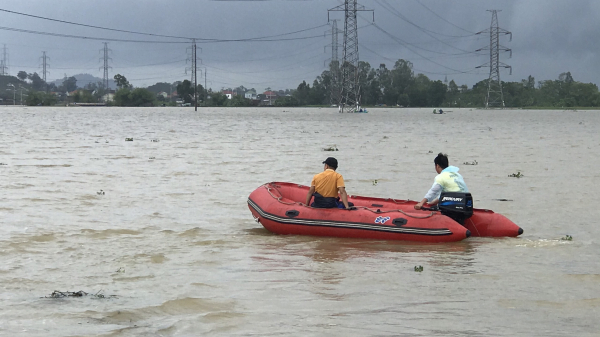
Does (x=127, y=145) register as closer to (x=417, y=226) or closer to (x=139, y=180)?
(x=139, y=180)

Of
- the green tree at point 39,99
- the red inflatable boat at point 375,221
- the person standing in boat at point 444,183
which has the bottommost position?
the red inflatable boat at point 375,221

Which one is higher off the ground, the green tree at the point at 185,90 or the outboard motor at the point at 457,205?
the green tree at the point at 185,90

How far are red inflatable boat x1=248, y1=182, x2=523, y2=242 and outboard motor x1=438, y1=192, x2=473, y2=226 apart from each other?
0.74ft

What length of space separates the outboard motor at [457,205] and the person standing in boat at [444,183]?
0.44 ft

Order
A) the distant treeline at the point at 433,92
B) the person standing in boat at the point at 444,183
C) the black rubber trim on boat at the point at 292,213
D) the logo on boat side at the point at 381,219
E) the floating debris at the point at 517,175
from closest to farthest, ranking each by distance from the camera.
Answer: the logo on boat side at the point at 381,219, the person standing in boat at the point at 444,183, the black rubber trim on boat at the point at 292,213, the floating debris at the point at 517,175, the distant treeline at the point at 433,92

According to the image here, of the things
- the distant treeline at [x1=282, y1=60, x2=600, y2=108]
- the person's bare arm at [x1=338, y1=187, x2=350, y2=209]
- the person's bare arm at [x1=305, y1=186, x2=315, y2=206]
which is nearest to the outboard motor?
the person's bare arm at [x1=338, y1=187, x2=350, y2=209]

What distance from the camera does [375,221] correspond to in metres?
12.6

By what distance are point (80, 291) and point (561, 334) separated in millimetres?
5636

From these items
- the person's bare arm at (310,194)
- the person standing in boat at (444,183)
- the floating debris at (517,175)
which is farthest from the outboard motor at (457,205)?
the floating debris at (517,175)

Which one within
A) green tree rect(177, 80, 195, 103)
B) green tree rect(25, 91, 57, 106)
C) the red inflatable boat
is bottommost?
the red inflatable boat

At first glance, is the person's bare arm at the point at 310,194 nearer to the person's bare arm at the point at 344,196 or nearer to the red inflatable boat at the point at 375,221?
the red inflatable boat at the point at 375,221

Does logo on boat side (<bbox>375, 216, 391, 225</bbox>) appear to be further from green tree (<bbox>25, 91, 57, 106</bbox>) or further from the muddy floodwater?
green tree (<bbox>25, 91, 57, 106</bbox>)

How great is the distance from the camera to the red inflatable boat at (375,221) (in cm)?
1237

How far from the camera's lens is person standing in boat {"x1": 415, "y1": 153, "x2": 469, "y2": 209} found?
41.9 ft
